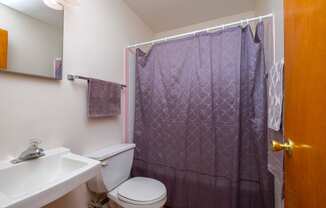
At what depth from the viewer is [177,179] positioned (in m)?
1.66

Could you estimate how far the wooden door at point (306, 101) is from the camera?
44 cm

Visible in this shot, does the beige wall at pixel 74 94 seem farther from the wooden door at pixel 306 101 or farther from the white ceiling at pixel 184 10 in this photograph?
the wooden door at pixel 306 101

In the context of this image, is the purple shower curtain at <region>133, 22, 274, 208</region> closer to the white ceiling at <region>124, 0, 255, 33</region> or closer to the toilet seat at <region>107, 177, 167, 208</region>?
the toilet seat at <region>107, 177, 167, 208</region>

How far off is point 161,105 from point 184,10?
1.21 metres

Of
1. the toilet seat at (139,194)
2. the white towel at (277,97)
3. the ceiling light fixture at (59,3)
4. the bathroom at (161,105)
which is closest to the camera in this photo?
the bathroom at (161,105)

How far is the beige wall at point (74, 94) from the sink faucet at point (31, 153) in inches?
2.3

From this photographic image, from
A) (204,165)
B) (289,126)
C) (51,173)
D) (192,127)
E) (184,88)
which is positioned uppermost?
(184,88)

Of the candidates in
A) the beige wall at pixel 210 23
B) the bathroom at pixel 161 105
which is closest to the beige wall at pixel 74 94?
the bathroom at pixel 161 105

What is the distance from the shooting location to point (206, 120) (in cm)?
153

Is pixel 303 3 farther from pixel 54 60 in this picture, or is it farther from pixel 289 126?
pixel 54 60

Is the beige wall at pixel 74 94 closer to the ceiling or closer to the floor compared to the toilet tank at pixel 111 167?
closer to the ceiling

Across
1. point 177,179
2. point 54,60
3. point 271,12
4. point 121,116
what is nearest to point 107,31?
point 54,60

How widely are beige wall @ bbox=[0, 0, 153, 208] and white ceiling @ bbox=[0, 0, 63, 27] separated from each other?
3.2 inches

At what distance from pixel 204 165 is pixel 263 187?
488mm
